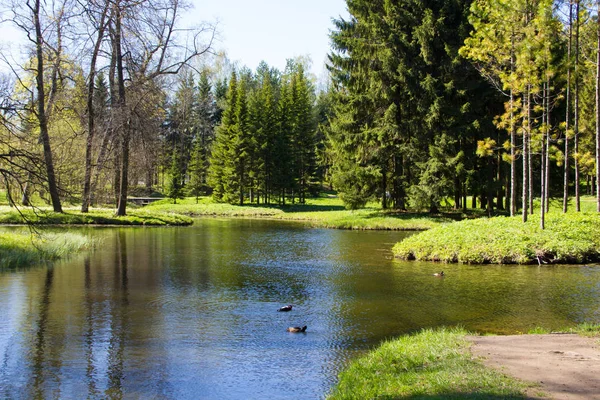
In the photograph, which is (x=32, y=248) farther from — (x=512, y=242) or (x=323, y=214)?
(x=323, y=214)

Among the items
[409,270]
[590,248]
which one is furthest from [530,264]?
[409,270]

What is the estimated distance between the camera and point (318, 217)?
4666 centimetres

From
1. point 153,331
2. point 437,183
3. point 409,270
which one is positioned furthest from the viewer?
point 437,183

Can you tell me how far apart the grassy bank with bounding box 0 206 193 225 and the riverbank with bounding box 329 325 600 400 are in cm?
2480

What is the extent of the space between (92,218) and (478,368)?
29.8 m

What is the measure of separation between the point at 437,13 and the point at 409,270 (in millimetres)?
23986

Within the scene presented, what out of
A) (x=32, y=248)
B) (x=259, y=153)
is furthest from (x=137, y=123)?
(x=259, y=153)

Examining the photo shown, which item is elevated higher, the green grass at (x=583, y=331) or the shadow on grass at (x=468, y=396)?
the shadow on grass at (x=468, y=396)

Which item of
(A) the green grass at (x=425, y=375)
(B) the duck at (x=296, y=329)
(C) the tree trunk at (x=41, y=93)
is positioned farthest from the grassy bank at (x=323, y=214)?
(A) the green grass at (x=425, y=375)

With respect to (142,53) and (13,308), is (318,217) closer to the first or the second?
(142,53)

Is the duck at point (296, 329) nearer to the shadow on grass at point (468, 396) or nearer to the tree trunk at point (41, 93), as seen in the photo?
the shadow on grass at point (468, 396)

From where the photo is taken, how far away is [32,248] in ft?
66.4

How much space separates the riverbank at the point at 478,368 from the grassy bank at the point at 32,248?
13.3m

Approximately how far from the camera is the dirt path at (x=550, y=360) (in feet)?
21.2
